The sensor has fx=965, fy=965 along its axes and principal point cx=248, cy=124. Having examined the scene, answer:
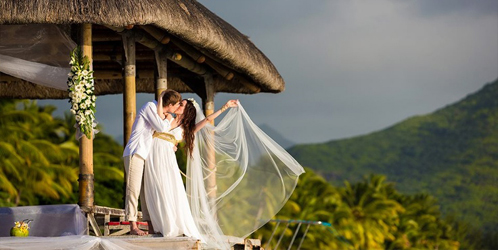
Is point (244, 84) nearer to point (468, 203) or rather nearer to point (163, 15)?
point (163, 15)

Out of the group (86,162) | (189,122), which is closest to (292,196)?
(86,162)

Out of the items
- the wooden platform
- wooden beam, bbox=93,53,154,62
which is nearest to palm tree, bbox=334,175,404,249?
wooden beam, bbox=93,53,154,62

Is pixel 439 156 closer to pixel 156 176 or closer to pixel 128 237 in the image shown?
pixel 156 176

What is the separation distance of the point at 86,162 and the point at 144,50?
319 centimetres

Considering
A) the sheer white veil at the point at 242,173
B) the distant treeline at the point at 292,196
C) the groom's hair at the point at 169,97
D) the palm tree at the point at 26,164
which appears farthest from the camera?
the distant treeline at the point at 292,196

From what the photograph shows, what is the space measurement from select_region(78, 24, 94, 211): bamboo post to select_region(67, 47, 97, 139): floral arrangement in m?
0.09

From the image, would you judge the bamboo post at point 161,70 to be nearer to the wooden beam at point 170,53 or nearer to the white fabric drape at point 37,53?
the wooden beam at point 170,53

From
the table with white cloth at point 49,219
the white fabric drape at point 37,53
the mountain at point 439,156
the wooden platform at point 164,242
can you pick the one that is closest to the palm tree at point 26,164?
the white fabric drape at point 37,53

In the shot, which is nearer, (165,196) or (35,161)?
(165,196)

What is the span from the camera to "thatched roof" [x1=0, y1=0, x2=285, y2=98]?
9.05 meters

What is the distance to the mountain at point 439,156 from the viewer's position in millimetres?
90562

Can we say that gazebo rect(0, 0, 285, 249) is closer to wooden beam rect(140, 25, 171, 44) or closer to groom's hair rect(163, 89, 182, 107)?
wooden beam rect(140, 25, 171, 44)

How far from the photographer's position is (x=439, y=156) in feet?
338

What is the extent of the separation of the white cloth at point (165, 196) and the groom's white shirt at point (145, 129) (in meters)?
0.09
